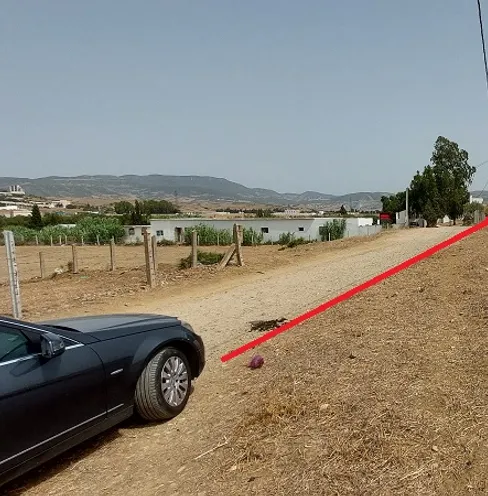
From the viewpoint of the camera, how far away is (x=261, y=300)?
10.2 metres

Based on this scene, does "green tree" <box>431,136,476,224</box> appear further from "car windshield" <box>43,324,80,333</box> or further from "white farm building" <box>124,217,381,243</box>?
"car windshield" <box>43,324,80,333</box>

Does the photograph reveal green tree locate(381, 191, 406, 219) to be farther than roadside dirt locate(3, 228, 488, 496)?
Yes

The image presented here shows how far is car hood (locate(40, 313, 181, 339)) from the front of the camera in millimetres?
3932

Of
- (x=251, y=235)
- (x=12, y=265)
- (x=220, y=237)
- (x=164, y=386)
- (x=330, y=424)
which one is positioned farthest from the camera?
(x=251, y=235)

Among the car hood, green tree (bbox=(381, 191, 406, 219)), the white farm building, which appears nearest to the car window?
the car hood

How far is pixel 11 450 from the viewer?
2.93 metres

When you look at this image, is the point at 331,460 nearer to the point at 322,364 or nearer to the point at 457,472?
the point at 457,472

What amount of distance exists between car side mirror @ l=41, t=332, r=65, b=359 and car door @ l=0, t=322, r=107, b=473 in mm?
41

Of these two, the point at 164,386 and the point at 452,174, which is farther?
the point at 452,174

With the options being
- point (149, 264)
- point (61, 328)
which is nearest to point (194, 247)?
point (149, 264)

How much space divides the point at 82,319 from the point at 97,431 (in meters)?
1.28

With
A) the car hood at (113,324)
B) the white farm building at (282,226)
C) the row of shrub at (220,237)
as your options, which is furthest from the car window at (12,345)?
the row of shrub at (220,237)

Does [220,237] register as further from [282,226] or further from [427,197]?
[427,197]

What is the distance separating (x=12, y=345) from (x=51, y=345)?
0.26 m
